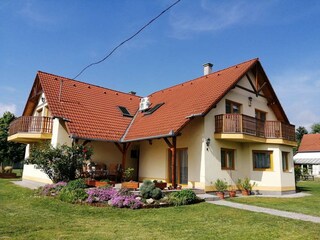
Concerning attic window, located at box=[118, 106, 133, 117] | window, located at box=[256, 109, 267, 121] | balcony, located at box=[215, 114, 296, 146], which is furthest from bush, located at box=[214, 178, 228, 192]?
attic window, located at box=[118, 106, 133, 117]

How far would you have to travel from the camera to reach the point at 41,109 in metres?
20.5

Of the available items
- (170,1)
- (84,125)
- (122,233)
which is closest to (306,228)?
(122,233)

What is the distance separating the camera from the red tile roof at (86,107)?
16312 millimetres

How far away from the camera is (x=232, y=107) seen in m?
17.8

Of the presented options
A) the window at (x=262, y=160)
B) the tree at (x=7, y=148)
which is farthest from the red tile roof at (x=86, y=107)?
the tree at (x=7, y=148)

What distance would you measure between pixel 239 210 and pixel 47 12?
10.3 metres

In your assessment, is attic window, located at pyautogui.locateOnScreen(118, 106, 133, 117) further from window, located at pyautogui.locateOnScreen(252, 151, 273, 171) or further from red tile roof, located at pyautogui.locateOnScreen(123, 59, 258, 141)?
window, located at pyautogui.locateOnScreen(252, 151, 273, 171)

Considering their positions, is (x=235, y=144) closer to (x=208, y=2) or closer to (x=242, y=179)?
(x=242, y=179)

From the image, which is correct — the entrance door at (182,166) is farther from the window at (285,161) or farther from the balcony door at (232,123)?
the window at (285,161)

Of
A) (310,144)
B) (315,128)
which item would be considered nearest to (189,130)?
(310,144)

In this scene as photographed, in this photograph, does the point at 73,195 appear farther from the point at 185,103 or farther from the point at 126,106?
the point at 126,106

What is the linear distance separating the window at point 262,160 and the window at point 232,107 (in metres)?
2.88

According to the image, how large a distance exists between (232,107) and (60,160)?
34.9 feet

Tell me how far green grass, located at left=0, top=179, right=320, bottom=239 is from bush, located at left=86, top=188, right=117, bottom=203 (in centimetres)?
57
